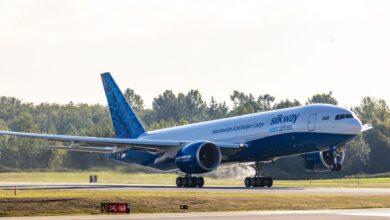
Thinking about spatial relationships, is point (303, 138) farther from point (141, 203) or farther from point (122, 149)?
point (141, 203)

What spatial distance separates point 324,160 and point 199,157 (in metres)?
8.50

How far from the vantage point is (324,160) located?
6612cm

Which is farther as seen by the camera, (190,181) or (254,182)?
(254,182)

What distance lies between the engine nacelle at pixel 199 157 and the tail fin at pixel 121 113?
12.6 metres

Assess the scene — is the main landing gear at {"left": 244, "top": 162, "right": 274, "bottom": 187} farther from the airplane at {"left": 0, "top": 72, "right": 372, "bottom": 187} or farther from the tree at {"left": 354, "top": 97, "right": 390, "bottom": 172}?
the tree at {"left": 354, "top": 97, "right": 390, "bottom": 172}

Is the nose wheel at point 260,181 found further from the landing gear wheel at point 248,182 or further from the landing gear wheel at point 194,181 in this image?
the landing gear wheel at point 194,181

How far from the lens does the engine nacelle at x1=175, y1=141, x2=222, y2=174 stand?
64375 millimetres

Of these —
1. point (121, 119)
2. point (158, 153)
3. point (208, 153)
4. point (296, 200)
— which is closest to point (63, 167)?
point (121, 119)

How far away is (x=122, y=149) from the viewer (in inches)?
2820

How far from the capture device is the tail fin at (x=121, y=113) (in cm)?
7812

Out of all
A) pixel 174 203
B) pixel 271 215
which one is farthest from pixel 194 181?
pixel 271 215

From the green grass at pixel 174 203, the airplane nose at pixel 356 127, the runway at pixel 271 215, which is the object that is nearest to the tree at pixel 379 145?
the airplane nose at pixel 356 127

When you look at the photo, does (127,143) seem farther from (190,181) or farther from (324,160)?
(324,160)

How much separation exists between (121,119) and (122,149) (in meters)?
7.75
